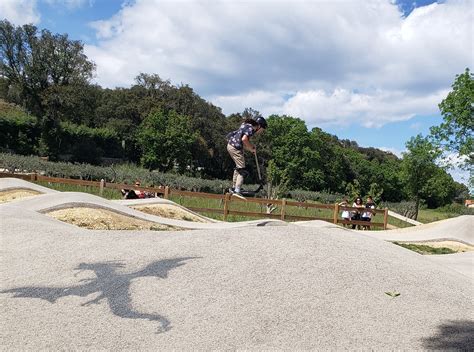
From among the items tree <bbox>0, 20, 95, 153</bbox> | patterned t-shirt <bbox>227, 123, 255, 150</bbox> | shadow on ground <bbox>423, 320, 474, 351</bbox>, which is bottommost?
shadow on ground <bbox>423, 320, 474, 351</bbox>

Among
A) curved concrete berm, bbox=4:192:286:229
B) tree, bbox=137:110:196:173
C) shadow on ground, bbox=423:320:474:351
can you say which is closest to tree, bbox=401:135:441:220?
tree, bbox=137:110:196:173

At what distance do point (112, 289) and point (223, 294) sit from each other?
1315 millimetres

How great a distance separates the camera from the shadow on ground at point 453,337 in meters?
3.93

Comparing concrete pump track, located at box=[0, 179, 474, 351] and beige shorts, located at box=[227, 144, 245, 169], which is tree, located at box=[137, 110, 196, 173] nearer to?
beige shorts, located at box=[227, 144, 245, 169]

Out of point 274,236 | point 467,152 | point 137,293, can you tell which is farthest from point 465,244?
point 467,152

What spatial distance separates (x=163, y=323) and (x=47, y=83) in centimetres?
4586

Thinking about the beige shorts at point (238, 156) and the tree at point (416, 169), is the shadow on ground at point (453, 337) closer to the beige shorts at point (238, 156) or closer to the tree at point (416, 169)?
the beige shorts at point (238, 156)

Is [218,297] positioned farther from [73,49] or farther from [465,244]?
[73,49]

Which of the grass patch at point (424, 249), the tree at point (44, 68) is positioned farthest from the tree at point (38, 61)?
the grass patch at point (424, 249)

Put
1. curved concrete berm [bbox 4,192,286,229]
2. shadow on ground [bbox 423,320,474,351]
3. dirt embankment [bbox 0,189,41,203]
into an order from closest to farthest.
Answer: shadow on ground [bbox 423,320,474,351] < curved concrete berm [bbox 4,192,286,229] < dirt embankment [bbox 0,189,41,203]

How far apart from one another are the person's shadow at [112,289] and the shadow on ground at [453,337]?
255 centimetres

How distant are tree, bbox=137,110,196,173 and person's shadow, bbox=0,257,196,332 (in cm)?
4545

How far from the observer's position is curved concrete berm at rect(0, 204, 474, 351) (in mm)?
4031

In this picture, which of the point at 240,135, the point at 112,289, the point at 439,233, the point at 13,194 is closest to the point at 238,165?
the point at 240,135
